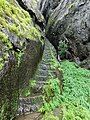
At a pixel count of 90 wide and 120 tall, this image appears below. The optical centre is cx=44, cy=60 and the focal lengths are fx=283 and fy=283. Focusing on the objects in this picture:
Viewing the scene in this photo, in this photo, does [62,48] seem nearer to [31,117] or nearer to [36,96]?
[36,96]

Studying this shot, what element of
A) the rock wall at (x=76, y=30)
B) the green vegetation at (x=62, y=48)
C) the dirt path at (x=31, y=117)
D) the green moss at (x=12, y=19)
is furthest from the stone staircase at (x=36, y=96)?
the green vegetation at (x=62, y=48)

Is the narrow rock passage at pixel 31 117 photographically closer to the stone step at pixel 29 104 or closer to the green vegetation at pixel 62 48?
the stone step at pixel 29 104

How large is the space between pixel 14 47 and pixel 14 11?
132 centimetres

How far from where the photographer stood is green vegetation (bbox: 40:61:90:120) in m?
5.94

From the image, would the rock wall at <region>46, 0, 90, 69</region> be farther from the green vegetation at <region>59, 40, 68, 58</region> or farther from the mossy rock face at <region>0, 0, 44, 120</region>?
the mossy rock face at <region>0, 0, 44, 120</region>

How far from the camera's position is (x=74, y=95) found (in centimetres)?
809

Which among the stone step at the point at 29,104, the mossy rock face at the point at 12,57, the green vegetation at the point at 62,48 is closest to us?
the mossy rock face at the point at 12,57

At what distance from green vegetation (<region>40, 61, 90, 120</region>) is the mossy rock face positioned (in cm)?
91

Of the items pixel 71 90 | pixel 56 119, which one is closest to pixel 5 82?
pixel 56 119

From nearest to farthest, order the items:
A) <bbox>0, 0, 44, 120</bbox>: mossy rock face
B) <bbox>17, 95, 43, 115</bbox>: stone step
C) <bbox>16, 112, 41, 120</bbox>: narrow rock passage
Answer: <bbox>0, 0, 44, 120</bbox>: mossy rock face, <bbox>16, 112, 41, 120</bbox>: narrow rock passage, <bbox>17, 95, 43, 115</bbox>: stone step

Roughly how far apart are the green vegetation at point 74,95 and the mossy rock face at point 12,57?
91 cm

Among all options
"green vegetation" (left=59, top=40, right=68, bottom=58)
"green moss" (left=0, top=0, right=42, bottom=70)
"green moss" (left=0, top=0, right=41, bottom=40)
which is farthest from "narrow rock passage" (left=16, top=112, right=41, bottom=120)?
"green vegetation" (left=59, top=40, right=68, bottom=58)

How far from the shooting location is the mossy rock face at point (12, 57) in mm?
4723

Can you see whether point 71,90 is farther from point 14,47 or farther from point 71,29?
point 71,29
